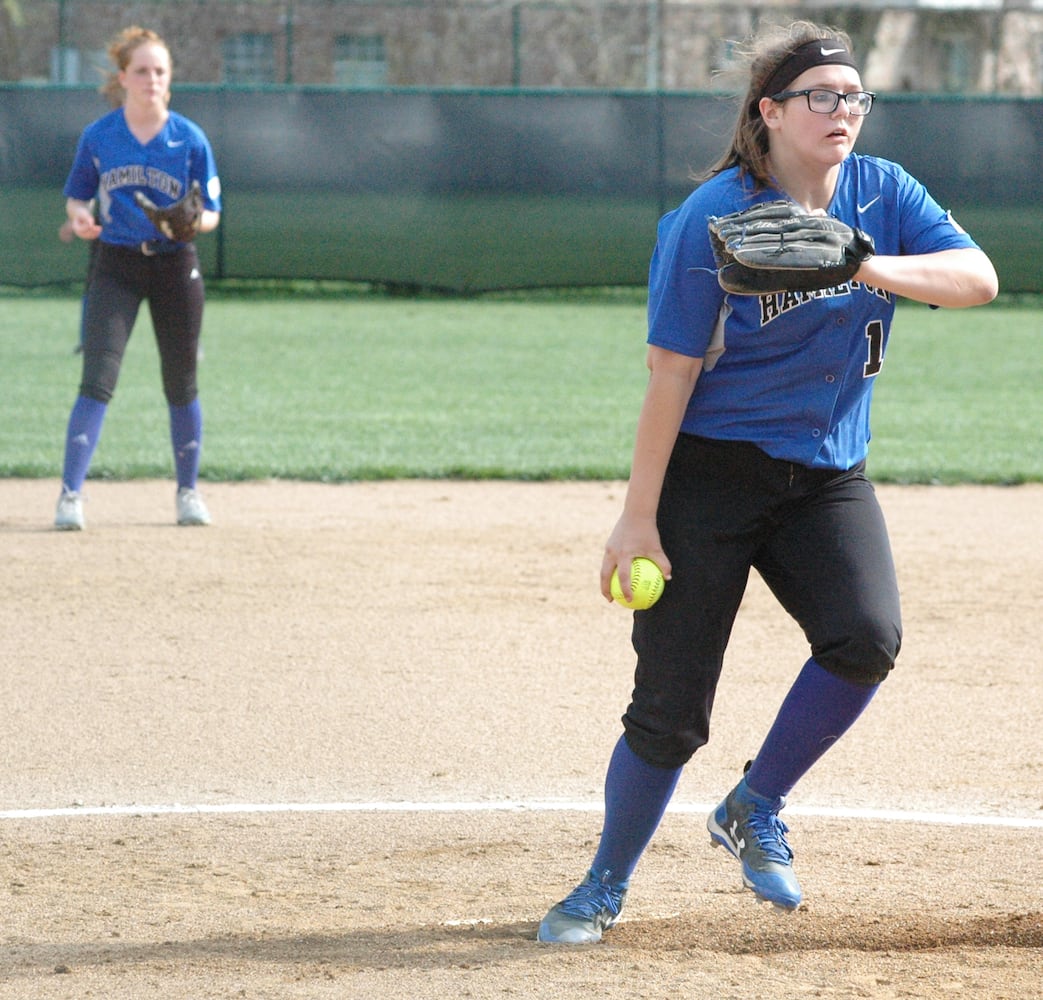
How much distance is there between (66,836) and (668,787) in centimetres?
153

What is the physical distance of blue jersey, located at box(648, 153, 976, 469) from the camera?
2.98m

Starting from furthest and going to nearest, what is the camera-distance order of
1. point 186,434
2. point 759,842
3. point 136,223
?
1. point 186,434
2. point 136,223
3. point 759,842

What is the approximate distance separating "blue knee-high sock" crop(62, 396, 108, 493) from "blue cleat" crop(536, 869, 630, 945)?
15.3 ft

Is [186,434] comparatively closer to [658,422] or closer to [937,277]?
[658,422]

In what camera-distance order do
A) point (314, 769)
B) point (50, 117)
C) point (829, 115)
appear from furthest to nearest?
point (50, 117), point (314, 769), point (829, 115)

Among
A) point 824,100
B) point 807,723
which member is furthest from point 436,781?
point 824,100

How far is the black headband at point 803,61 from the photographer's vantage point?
3014mm

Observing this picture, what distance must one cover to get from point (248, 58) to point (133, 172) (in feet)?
80.0

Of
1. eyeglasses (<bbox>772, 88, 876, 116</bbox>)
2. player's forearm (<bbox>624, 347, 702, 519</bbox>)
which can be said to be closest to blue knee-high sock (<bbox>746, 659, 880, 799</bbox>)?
player's forearm (<bbox>624, 347, 702, 519</bbox>)

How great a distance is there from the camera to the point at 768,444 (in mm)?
3127

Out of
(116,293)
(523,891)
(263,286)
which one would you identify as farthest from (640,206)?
(523,891)

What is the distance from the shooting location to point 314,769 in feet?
14.5

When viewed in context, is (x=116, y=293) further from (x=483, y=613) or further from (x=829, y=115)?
(x=829, y=115)

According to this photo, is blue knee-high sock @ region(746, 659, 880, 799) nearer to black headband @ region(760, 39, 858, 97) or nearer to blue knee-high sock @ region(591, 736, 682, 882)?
blue knee-high sock @ region(591, 736, 682, 882)
